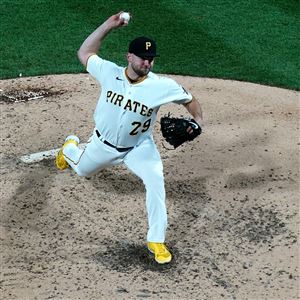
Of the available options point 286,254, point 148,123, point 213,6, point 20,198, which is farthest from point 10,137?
point 213,6

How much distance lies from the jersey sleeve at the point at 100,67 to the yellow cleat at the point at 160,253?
1.43 metres

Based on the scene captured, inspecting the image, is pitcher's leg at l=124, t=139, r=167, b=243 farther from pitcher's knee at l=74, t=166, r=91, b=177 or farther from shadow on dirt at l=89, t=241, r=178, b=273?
pitcher's knee at l=74, t=166, r=91, b=177

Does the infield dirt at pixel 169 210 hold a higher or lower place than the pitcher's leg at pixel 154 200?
lower

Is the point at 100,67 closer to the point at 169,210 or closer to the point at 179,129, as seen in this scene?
the point at 179,129

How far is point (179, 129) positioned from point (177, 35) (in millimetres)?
4735

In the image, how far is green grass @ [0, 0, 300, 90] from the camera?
32.5 feet

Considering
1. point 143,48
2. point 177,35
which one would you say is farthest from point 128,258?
point 177,35

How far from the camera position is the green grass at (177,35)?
991cm

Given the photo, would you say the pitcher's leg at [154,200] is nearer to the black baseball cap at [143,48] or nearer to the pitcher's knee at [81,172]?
the pitcher's knee at [81,172]

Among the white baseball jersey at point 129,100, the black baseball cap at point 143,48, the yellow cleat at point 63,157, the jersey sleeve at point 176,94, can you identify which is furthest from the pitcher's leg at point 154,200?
the yellow cleat at point 63,157

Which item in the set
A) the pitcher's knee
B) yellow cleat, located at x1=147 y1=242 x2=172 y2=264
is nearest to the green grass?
the pitcher's knee

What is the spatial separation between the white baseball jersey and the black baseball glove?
139 mm

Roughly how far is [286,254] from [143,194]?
155cm

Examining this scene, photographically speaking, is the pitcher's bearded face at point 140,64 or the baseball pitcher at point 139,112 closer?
the pitcher's bearded face at point 140,64
